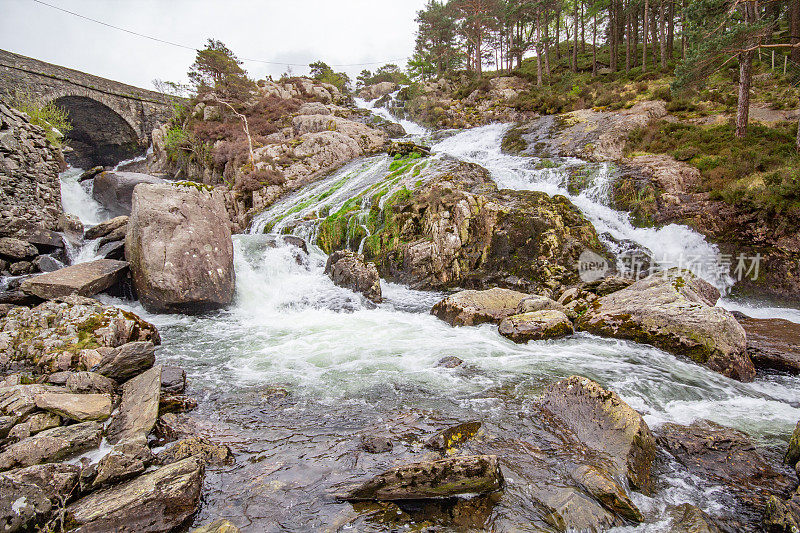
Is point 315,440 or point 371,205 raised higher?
point 371,205

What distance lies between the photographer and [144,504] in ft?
10.8

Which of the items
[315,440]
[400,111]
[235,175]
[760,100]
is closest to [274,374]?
[315,440]

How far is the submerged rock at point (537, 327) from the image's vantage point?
28.2 ft

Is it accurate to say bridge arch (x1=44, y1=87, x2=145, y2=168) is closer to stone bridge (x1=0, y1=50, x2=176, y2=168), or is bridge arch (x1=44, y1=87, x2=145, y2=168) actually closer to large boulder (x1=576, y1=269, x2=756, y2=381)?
stone bridge (x1=0, y1=50, x2=176, y2=168)

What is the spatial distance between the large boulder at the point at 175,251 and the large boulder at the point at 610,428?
390 inches

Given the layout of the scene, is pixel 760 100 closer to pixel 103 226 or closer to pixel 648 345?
pixel 648 345

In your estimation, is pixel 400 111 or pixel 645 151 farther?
pixel 400 111

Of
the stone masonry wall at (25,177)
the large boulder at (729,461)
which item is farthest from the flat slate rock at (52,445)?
the stone masonry wall at (25,177)

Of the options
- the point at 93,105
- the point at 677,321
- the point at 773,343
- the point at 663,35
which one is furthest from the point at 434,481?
the point at 93,105

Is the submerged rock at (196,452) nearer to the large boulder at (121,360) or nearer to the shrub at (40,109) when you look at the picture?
the large boulder at (121,360)

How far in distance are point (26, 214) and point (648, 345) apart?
19.1m

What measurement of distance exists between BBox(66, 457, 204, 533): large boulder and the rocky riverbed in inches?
0.9

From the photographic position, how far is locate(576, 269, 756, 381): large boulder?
6.78 m

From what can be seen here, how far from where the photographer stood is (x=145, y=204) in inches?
396
